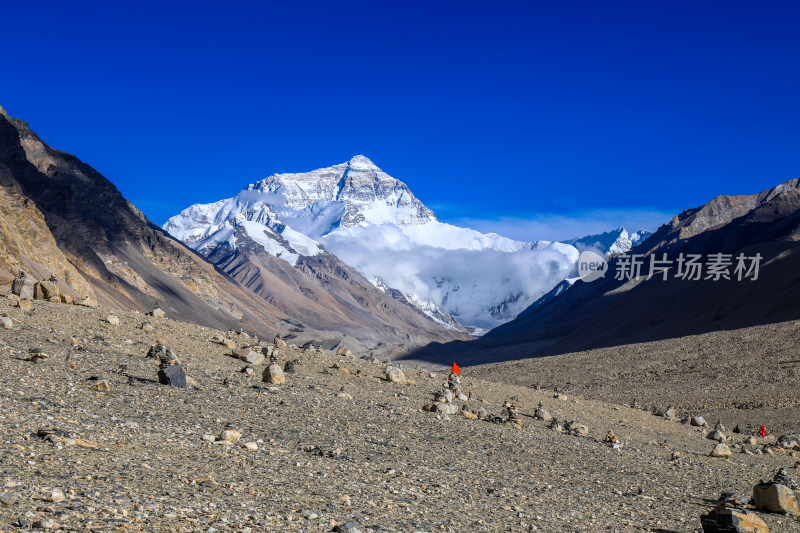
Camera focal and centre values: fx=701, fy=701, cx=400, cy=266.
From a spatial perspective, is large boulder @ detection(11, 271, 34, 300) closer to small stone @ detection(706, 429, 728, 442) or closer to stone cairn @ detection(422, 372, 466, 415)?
stone cairn @ detection(422, 372, 466, 415)

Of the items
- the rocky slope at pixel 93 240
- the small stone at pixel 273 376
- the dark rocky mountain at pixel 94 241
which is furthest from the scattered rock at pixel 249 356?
the rocky slope at pixel 93 240

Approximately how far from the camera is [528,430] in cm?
1491

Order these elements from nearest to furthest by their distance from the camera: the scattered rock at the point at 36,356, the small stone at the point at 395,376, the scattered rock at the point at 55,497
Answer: the scattered rock at the point at 55,497
the scattered rock at the point at 36,356
the small stone at the point at 395,376

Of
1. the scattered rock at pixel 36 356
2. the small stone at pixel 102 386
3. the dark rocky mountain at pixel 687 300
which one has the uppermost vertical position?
the dark rocky mountain at pixel 687 300

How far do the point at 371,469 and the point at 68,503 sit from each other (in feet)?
13.8

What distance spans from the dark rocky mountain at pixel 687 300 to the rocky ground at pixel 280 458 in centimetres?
5293

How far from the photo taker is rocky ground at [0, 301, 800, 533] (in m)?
6.85

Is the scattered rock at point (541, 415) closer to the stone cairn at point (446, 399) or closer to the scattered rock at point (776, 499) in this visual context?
the stone cairn at point (446, 399)

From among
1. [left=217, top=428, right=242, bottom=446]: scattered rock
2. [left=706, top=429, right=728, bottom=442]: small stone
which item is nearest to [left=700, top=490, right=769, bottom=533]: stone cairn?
[left=217, top=428, right=242, bottom=446]: scattered rock

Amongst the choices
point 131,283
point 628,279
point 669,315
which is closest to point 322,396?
point 669,315

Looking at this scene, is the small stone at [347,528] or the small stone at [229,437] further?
the small stone at [229,437]

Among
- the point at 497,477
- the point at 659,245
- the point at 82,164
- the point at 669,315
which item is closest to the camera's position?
the point at 497,477

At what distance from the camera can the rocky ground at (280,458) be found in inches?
270

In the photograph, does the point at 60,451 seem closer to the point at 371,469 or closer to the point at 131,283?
the point at 371,469
